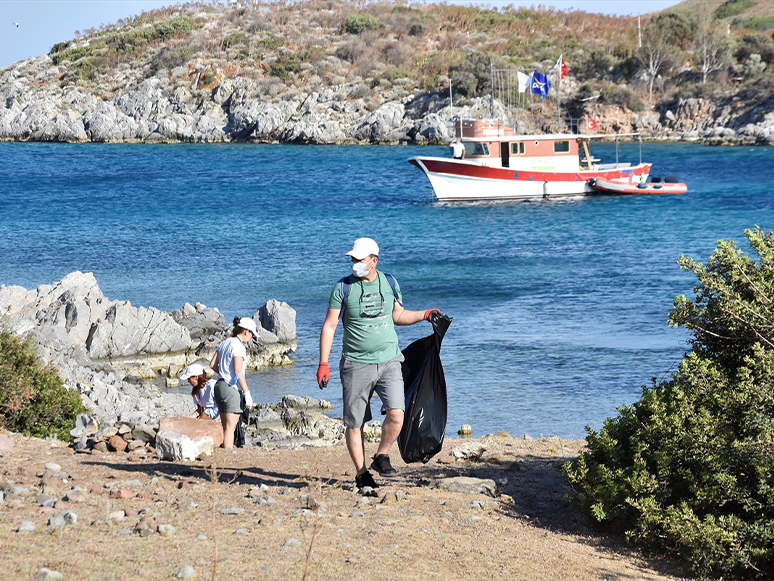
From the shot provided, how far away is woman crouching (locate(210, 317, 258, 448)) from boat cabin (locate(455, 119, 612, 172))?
106 ft

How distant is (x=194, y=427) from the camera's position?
7938 mm

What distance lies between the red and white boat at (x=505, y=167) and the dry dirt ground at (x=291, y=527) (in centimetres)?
3375

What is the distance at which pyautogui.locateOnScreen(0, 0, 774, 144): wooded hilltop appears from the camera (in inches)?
3039

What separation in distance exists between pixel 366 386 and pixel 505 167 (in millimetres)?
35676

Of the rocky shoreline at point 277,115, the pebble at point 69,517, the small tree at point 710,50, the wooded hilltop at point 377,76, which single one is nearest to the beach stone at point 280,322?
the pebble at point 69,517

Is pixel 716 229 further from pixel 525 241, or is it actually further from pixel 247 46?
pixel 247 46

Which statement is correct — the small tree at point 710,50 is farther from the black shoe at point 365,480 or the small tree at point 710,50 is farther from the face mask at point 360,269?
the black shoe at point 365,480

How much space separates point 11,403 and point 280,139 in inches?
2939

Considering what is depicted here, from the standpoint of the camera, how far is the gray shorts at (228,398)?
25.5 feet

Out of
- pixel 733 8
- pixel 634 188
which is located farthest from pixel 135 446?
pixel 733 8

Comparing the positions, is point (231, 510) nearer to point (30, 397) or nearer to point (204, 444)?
point (204, 444)

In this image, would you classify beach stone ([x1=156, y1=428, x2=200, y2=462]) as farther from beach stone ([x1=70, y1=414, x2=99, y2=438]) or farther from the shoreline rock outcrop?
the shoreline rock outcrop

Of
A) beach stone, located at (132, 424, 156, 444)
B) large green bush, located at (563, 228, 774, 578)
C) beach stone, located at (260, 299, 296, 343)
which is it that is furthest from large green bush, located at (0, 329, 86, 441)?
beach stone, located at (260, 299, 296, 343)

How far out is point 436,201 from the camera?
4178 cm
